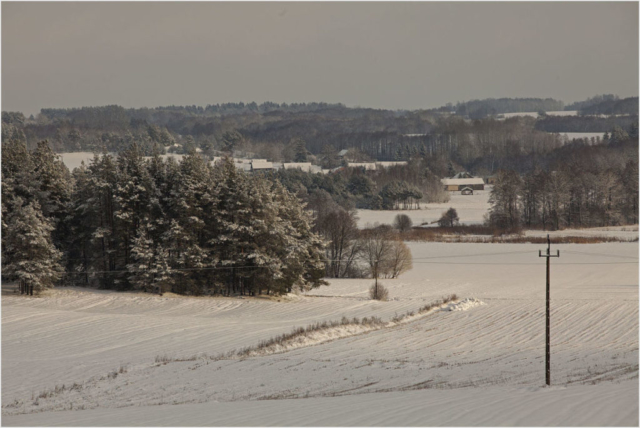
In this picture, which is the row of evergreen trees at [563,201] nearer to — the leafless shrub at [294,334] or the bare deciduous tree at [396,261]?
the bare deciduous tree at [396,261]

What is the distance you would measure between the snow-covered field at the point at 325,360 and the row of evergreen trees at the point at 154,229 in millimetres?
1865

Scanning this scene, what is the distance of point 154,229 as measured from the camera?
43.4 meters

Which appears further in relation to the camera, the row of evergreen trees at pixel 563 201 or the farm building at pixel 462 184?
the farm building at pixel 462 184

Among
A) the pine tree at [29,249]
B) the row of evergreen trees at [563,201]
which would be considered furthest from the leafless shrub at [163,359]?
the row of evergreen trees at [563,201]

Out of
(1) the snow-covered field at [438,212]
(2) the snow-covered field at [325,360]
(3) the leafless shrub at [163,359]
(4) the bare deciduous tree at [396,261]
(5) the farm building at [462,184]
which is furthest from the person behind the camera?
(5) the farm building at [462,184]

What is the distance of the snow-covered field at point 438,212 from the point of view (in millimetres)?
93537

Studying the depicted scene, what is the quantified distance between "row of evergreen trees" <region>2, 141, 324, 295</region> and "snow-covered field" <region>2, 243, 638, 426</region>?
1.87 metres

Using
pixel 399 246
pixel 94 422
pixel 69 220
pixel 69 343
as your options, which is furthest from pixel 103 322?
pixel 399 246

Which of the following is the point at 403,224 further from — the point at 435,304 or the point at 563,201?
the point at 435,304

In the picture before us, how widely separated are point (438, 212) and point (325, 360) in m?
82.3

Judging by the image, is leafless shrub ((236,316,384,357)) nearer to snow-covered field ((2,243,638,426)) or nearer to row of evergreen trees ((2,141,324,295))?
snow-covered field ((2,243,638,426))

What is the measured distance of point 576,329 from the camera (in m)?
32.1

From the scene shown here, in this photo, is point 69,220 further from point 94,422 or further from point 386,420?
point 386,420

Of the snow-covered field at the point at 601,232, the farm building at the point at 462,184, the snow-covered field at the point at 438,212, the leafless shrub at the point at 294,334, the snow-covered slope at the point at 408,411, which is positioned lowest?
the leafless shrub at the point at 294,334
